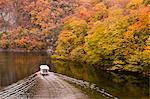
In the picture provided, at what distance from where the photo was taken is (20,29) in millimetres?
104000

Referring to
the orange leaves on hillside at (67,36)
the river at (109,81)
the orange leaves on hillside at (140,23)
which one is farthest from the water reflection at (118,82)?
the orange leaves on hillside at (67,36)

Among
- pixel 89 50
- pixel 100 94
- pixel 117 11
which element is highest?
pixel 117 11

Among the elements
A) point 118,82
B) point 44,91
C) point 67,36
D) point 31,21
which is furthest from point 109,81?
point 31,21

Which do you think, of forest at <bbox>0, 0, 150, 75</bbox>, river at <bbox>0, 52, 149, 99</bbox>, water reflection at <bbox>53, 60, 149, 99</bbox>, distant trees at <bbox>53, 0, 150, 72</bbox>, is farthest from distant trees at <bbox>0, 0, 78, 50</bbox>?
water reflection at <bbox>53, 60, 149, 99</bbox>

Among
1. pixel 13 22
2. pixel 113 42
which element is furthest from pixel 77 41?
pixel 13 22

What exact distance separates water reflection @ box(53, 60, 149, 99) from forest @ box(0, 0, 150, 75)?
2858 millimetres

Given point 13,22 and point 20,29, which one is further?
point 13,22

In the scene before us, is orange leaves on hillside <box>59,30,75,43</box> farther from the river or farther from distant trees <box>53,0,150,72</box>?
the river

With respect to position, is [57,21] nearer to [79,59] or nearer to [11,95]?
[79,59]

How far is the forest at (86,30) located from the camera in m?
47.3

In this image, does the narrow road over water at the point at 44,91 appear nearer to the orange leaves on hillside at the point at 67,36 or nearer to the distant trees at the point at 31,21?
the orange leaves on hillside at the point at 67,36

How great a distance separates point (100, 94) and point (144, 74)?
45.6 feet

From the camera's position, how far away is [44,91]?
32.8 metres

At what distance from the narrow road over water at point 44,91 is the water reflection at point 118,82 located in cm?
387
